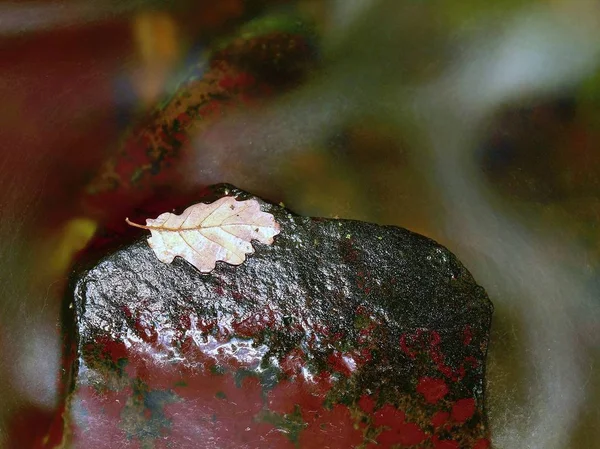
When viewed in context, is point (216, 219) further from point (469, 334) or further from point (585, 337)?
point (585, 337)

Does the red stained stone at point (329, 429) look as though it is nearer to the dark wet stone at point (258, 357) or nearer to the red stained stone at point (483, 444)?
the dark wet stone at point (258, 357)

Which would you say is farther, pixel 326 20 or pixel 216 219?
pixel 326 20

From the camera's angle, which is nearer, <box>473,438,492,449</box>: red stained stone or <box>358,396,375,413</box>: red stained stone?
<box>358,396,375,413</box>: red stained stone

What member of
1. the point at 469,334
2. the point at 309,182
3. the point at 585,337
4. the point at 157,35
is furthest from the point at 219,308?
the point at 585,337

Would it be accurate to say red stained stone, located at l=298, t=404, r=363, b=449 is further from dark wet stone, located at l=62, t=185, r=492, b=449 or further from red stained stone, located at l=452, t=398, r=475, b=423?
red stained stone, located at l=452, t=398, r=475, b=423

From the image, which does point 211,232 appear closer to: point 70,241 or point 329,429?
point 70,241

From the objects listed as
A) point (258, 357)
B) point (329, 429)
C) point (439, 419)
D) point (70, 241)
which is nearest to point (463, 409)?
point (439, 419)

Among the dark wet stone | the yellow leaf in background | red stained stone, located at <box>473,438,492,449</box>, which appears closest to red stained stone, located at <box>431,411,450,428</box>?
the dark wet stone
